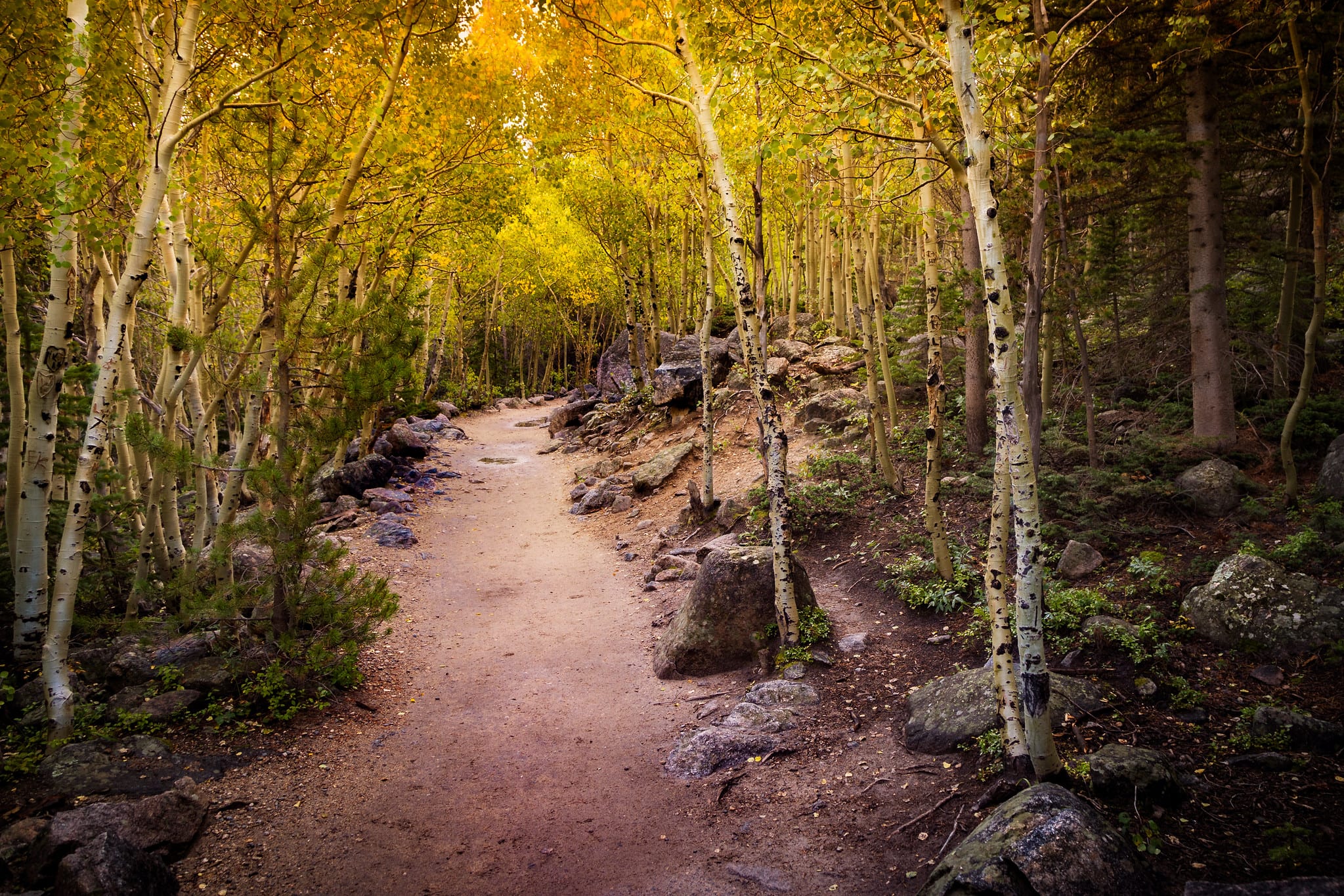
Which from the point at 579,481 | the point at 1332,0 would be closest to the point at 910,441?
the point at 1332,0

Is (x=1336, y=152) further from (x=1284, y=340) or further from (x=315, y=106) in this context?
→ (x=315, y=106)

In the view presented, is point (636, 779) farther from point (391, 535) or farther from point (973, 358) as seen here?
point (391, 535)

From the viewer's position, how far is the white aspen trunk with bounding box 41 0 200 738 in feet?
18.2

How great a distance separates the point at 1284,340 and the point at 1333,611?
18.1ft

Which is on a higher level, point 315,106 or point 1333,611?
point 315,106

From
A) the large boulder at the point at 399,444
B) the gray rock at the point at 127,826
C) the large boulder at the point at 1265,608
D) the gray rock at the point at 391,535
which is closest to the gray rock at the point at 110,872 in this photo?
the gray rock at the point at 127,826

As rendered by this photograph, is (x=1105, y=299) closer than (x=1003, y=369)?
No

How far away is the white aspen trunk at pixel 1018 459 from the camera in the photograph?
13.5ft

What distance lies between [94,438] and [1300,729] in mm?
9413

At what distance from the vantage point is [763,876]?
14.3 feet

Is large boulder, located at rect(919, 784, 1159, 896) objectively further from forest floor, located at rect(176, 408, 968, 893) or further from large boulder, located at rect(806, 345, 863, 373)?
large boulder, located at rect(806, 345, 863, 373)

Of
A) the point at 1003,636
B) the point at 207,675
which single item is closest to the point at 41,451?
the point at 207,675

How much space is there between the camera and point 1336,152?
858 cm

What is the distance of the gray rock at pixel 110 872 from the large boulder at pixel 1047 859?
179 inches
